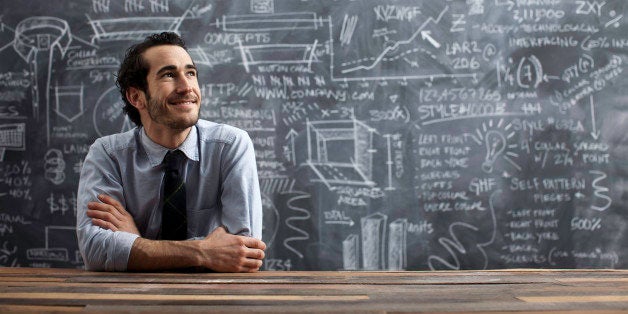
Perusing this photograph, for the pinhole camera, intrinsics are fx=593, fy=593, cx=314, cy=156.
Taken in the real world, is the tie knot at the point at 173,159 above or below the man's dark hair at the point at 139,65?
below

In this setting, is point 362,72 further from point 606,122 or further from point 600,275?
point 600,275

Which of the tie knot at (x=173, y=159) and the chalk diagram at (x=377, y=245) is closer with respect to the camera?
the tie knot at (x=173, y=159)

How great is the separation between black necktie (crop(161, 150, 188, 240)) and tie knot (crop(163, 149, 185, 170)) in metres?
0.01

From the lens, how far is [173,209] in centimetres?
211

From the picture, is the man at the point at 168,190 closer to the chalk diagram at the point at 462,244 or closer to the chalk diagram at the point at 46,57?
the chalk diagram at the point at 46,57

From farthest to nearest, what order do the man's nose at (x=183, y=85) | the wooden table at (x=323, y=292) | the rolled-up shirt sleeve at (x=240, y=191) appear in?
the man's nose at (x=183, y=85), the rolled-up shirt sleeve at (x=240, y=191), the wooden table at (x=323, y=292)

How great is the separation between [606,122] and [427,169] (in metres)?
1.06

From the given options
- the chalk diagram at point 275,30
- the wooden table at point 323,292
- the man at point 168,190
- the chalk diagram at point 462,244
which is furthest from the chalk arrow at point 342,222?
the wooden table at point 323,292

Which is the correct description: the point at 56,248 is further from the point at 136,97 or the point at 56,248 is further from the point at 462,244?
the point at 462,244

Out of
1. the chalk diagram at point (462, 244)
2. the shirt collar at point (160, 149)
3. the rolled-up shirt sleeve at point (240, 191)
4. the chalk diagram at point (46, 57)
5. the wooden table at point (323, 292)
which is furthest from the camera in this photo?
the chalk diagram at point (46, 57)

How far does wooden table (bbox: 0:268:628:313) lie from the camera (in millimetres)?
1031

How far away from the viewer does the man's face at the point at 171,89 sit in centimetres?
223

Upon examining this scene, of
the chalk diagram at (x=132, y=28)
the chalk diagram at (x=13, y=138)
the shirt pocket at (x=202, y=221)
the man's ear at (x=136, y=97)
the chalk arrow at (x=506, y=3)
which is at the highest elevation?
the chalk arrow at (x=506, y=3)

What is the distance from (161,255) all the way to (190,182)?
1.25 ft
